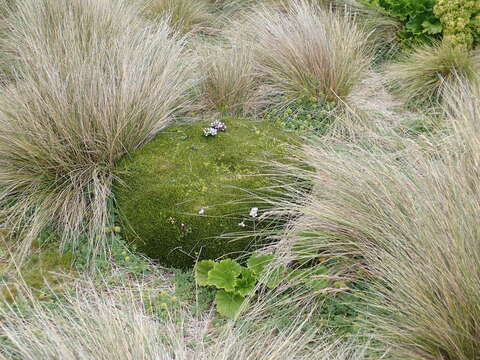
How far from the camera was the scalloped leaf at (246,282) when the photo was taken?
2.57 meters

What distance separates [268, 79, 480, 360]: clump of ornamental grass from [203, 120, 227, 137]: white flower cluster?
0.63 meters

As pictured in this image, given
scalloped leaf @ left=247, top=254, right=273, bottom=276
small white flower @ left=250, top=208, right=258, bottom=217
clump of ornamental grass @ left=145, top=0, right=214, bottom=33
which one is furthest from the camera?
clump of ornamental grass @ left=145, top=0, right=214, bottom=33

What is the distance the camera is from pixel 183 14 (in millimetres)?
6141

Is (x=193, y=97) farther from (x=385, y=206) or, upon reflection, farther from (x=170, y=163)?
(x=385, y=206)

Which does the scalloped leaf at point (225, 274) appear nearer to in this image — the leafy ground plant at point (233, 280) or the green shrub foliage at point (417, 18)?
the leafy ground plant at point (233, 280)

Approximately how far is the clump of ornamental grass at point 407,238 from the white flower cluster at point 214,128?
2.07 ft

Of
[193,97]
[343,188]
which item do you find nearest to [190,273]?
[343,188]

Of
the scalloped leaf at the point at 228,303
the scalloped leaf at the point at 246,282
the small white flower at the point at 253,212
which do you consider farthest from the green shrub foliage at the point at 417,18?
the scalloped leaf at the point at 228,303

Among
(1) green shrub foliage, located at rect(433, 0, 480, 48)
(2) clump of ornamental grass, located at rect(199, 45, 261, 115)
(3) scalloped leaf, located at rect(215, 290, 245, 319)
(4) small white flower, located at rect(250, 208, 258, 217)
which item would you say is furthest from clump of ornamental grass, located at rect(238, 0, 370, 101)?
(3) scalloped leaf, located at rect(215, 290, 245, 319)

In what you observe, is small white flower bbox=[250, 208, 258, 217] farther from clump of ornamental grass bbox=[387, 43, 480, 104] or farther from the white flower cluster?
clump of ornamental grass bbox=[387, 43, 480, 104]

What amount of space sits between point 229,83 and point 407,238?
227cm

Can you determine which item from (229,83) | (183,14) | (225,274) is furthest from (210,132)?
(183,14)

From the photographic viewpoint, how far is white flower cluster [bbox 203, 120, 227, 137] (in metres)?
3.40

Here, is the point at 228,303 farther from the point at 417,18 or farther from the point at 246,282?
the point at 417,18
